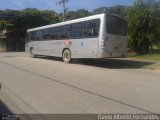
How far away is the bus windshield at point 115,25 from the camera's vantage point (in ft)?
57.8

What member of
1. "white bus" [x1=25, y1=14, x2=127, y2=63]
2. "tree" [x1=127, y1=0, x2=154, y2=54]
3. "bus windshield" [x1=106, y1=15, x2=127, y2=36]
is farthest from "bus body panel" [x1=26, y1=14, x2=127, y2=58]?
"tree" [x1=127, y1=0, x2=154, y2=54]

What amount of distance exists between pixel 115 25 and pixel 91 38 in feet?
5.11

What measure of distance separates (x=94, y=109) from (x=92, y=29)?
35.9 feet

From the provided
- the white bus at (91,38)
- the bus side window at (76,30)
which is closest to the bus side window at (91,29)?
the white bus at (91,38)

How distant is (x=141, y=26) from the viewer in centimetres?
2602

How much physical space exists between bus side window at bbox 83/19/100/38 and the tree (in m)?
8.31

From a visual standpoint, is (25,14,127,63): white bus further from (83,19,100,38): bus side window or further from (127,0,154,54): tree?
(127,0,154,54): tree

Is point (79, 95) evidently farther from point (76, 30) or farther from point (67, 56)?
point (67, 56)

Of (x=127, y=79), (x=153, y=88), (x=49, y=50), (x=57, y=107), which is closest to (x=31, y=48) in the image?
(x=49, y=50)

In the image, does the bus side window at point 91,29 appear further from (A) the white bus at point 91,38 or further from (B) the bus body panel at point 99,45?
(B) the bus body panel at point 99,45

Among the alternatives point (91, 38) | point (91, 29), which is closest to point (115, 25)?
point (91, 29)

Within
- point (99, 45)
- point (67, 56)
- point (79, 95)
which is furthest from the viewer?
point (67, 56)

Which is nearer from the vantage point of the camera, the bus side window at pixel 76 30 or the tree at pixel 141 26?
the bus side window at pixel 76 30

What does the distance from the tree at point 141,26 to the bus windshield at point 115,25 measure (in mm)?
7232
